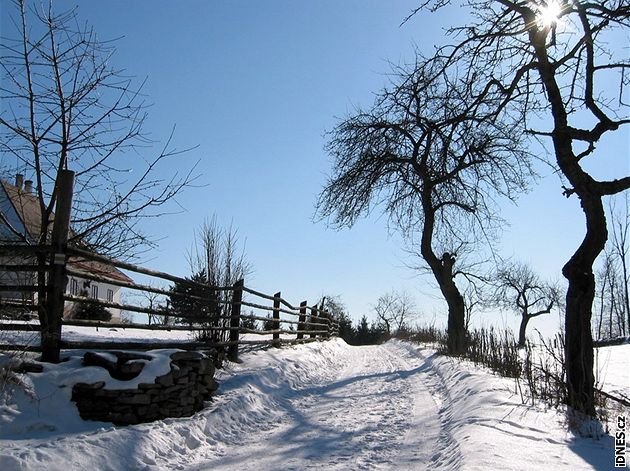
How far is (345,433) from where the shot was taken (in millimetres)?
5449

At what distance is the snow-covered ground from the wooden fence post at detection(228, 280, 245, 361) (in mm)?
648

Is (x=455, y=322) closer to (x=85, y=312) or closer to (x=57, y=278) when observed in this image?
(x=57, y=278)

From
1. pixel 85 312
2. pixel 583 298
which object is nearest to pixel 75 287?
pixel 85 312

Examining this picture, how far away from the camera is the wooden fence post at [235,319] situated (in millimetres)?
8328

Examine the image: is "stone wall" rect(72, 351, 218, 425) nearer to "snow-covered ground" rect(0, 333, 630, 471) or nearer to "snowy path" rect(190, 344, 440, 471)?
"snow-covered ground" rect(0, 333, 630, 471)

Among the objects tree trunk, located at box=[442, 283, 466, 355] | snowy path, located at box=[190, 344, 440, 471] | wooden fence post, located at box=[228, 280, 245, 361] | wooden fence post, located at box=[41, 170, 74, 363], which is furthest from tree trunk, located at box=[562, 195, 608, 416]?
tree trunk, located at box=[442, 283, 466, 355]

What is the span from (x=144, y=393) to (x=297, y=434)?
69.7 inches

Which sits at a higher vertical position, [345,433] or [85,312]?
[85,312]

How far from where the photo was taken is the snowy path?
4.40 m

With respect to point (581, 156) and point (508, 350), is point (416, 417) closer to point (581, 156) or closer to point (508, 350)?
point (508, 350)

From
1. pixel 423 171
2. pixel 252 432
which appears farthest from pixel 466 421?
pixel 423 171
